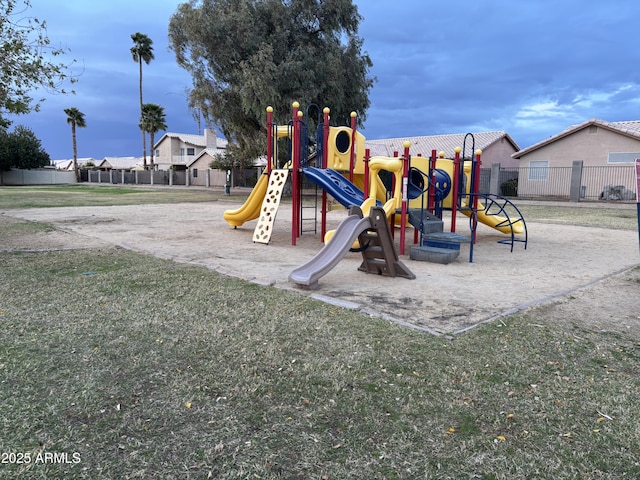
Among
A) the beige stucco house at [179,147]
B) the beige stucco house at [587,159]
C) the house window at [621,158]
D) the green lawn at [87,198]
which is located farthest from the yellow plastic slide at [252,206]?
the beige stucco house at [179,147]

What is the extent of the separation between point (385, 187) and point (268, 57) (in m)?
16.1

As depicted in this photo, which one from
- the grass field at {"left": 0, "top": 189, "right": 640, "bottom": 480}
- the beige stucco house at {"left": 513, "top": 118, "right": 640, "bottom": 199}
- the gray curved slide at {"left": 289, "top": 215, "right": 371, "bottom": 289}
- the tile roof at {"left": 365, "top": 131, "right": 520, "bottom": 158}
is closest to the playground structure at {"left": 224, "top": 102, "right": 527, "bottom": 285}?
the gray curved slide at {"left": 289, "top": 215, "right": 371, "bottom": 289}

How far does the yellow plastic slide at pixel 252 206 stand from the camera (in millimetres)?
11031

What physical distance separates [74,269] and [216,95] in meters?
21.0

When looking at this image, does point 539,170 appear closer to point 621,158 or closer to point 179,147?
point 621,158

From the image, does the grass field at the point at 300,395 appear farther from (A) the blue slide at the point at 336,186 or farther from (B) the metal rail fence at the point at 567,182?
(B) the metal rail fence at the point at 567,182

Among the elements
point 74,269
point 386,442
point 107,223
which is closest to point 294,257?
point 74,269

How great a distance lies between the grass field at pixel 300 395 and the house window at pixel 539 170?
2747 cm

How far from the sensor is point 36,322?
4254mm

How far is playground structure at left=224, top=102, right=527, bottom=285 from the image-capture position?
8328 mm

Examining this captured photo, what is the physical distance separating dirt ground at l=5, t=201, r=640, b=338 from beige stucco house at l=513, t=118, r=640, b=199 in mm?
15962

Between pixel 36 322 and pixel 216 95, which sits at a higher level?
pixel 216 95

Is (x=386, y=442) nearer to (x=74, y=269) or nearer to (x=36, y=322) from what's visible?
(x=36, y=322)

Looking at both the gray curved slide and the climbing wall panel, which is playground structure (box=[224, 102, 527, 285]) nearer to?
the climbing wall panel
